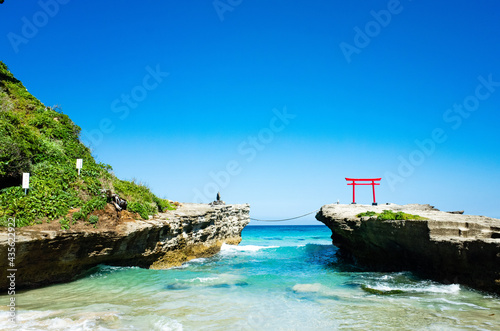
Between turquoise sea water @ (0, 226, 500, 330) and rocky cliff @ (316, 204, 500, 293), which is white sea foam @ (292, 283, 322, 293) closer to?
turquoise sea water @ (0, 226, 500, 330)

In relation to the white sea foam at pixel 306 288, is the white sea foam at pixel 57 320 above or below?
above

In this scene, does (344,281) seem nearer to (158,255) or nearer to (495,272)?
(495,272)

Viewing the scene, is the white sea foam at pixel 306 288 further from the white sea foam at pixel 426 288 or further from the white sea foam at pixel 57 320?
the white sea foam at pixel 57 320

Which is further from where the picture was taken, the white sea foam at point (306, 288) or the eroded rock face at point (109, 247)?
the white sea foam at point (306, 288)

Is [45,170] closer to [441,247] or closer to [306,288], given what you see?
[306,288]

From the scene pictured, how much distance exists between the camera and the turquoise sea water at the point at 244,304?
6129mm

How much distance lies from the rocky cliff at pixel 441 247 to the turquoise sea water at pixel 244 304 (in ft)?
1.90

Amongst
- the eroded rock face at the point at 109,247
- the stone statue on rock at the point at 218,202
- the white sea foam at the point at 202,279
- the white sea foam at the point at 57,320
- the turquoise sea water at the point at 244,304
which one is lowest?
the white sea foam at the point at 202,279

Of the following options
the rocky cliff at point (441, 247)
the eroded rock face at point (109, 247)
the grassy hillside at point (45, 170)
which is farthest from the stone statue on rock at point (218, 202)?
the rocky cliff at point (441, 247)

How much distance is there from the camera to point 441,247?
9695mm

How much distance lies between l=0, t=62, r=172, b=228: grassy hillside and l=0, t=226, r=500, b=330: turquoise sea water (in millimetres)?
2414

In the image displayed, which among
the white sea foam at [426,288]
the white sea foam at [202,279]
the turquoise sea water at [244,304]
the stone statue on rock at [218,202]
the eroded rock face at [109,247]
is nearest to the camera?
the turquoise sea water at [244,304]

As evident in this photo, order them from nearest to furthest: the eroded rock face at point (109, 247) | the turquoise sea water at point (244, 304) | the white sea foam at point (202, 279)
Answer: the turquoise sea water at point (244, 304) < the eroded rock face at point (109, 247) < the white sea foam at point (202, 279)

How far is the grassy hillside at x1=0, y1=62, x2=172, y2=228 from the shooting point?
9.20m
